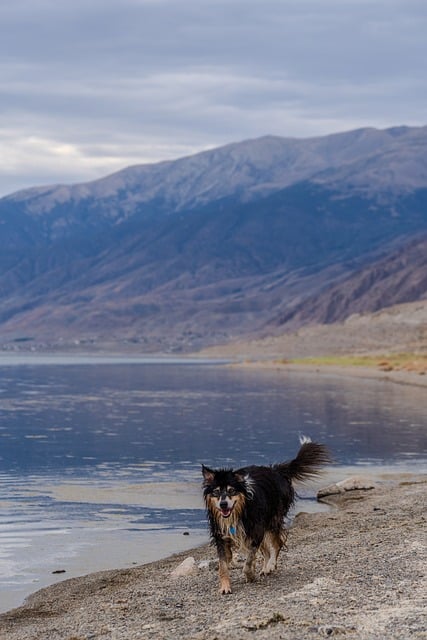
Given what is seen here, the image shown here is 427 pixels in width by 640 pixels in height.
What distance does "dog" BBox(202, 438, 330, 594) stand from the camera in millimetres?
14195

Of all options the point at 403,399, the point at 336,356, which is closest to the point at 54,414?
the point at 403,399

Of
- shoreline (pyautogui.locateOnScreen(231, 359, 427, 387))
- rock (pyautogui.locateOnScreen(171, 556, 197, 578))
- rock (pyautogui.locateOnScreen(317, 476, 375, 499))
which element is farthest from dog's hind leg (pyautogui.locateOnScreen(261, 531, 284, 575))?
shoreline (pyautogui.locateOnScreen(231, 359, 427, 387))

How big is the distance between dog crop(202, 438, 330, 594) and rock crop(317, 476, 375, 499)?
13431mm

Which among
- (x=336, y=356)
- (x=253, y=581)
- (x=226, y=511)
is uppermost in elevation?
(x=226, y=511)

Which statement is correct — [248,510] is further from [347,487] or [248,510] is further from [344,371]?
[344,371]

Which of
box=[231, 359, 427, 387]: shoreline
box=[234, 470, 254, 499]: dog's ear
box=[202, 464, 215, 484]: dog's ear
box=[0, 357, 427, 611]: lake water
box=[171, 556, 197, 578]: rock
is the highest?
box=[202, 464, 215, 484]: dog's ear

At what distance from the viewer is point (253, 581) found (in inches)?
595

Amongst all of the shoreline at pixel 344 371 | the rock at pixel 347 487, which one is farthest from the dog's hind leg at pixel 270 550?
the shoreline at pixel 344 371

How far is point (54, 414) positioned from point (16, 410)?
149 inches

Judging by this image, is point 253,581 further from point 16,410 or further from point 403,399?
point 403,399

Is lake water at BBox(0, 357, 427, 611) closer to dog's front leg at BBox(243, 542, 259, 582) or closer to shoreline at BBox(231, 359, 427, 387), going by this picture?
shoreline at BBox(231, 359, 427, 387)

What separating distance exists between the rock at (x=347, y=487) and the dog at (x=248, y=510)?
44.1 feet

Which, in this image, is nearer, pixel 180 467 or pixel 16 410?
pixel 180 467

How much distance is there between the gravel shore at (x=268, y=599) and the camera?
495 inches
